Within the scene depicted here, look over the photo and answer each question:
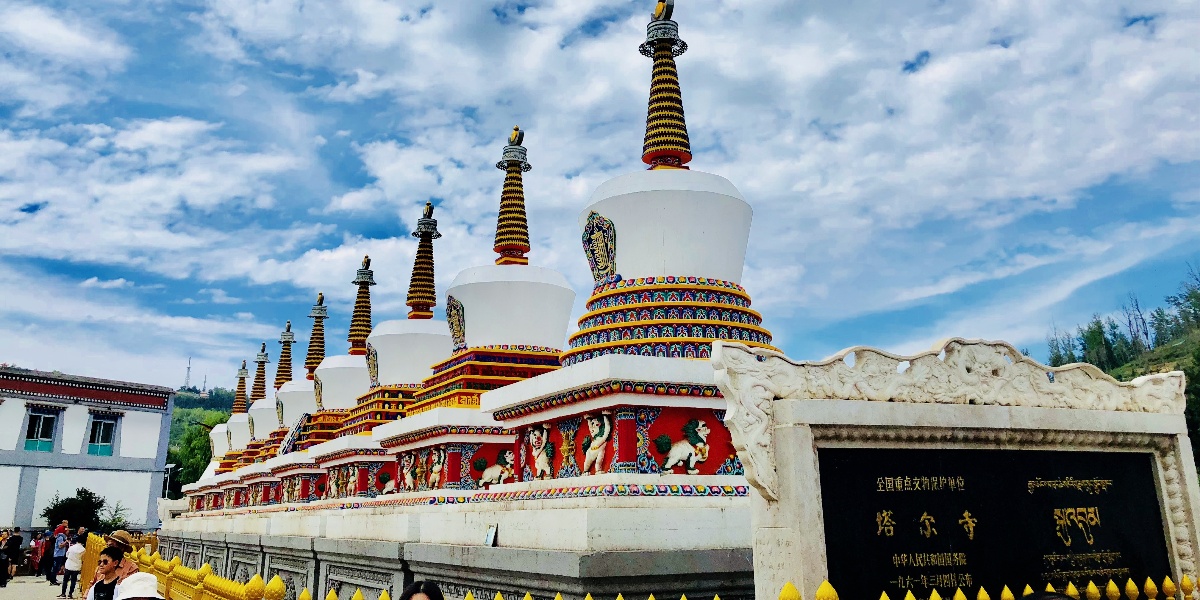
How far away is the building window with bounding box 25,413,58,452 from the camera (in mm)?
42312

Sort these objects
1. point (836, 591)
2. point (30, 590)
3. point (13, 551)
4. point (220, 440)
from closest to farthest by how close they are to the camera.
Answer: point (836, 591)
point (30, 590)
point (13, 551)
point (220, 440)

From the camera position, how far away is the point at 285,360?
127 ft

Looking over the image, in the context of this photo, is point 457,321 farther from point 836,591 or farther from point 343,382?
point 836,591

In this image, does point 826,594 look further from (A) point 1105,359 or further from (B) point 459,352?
(A) point 1105,359

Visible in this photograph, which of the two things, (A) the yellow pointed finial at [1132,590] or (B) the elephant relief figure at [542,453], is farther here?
(B) the elephant relief figure at [542,453]

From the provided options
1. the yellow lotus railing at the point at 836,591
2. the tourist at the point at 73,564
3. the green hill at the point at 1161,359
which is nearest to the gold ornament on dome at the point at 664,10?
the yellow lotus railing at the point at 836,591

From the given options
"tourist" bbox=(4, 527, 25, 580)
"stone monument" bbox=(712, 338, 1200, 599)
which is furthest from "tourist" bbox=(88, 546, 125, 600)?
"tourist" bbox=(4, 527, 25, 580)

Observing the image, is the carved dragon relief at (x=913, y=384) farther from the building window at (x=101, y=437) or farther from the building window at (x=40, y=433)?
the building window at (x=101, y=437)

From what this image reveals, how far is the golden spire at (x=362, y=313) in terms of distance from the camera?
25.7 metres

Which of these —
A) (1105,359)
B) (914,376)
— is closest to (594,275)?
(914,376)

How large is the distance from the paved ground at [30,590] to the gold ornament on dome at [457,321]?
11930mm

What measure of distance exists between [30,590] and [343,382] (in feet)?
30.3

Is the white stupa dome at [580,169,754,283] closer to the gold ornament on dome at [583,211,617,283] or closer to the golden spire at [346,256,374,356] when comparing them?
the gold ornament on dome at [583,211,617,283]

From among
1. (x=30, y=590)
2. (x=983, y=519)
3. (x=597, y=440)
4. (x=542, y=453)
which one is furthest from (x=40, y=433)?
(x=983, y=519)
